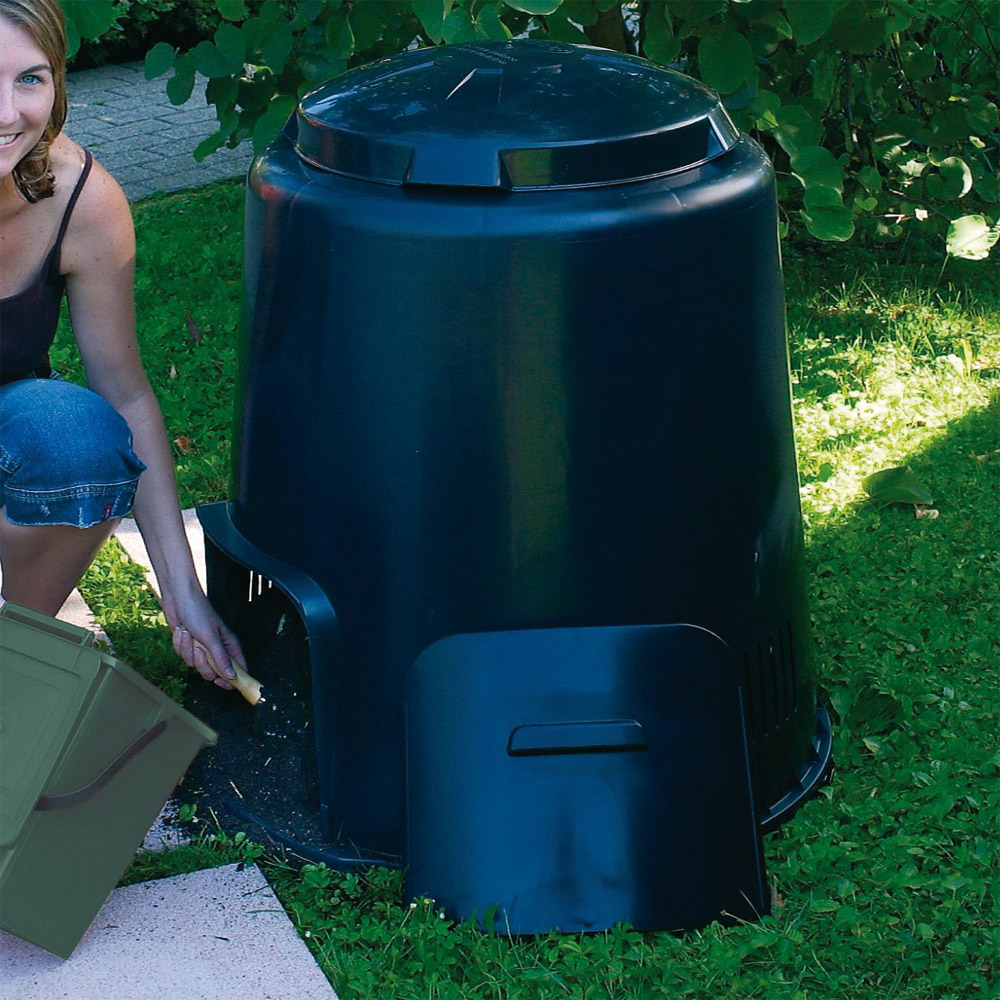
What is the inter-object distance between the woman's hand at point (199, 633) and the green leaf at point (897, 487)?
157 cm

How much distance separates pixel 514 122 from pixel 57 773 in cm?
103

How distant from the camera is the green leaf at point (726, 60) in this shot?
9.41 feet

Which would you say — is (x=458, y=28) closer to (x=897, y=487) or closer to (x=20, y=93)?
(x=20, y=93)

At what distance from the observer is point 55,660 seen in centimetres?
177

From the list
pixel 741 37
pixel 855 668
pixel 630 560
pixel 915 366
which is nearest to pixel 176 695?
pixel 630 560

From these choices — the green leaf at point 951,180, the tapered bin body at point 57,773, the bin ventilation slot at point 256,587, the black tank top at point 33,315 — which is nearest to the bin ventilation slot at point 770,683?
the bin ventilation slot at point 256,587

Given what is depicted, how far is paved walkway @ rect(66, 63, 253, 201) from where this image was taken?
5.37 m

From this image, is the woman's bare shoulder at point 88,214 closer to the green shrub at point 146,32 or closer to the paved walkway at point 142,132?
the paved walkway at point 142,132

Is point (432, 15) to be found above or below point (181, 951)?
above

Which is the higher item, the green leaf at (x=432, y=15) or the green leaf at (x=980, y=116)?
the green leaf at (x=432, y=15)

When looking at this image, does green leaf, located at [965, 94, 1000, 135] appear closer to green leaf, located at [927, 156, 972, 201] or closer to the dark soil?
green leaf, located at [927, 156, 972, 201]

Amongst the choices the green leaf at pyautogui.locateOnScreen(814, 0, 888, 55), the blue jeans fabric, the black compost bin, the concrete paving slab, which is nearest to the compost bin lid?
the black compost bin

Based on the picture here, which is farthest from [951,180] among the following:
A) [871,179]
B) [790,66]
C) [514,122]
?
[514,122]

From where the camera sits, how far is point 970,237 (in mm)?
3688
